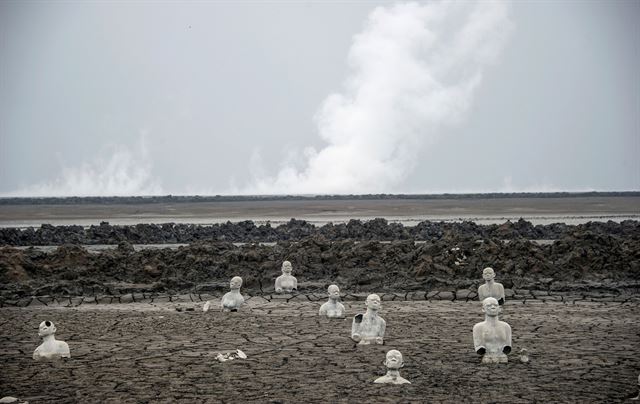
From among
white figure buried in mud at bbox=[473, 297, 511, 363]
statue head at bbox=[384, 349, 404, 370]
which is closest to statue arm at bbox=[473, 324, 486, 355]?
white figure buried in mud at bbox=[473, 297, 511, 363]

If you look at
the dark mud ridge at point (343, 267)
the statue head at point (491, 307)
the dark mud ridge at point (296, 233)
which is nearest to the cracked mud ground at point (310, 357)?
the statue head at point (491, 307)

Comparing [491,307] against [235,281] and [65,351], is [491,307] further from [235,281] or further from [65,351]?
[235,281]

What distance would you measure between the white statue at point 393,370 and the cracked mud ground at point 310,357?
0.35 feet

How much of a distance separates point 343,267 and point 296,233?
12875mm

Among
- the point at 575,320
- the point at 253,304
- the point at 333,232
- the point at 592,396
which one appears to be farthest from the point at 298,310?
the point at 333,232

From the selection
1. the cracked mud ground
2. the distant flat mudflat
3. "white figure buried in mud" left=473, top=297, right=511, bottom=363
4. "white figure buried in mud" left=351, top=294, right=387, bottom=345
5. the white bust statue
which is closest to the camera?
the cracked mud ground

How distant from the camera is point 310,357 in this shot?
988cm

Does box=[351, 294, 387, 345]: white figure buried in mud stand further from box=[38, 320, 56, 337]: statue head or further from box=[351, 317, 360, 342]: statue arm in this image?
box=[38, 320, 56, 337]: statue head

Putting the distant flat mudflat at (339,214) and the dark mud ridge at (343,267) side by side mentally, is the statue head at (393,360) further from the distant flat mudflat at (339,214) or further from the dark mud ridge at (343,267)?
the distant flat mudflat at (339,214)

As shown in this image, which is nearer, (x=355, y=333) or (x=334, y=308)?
(x=355, y=333)

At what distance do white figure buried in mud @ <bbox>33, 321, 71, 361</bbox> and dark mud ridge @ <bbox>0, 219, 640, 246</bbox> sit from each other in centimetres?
1921

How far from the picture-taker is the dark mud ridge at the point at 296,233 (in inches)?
1163

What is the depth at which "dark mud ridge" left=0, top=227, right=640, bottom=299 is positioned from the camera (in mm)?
16828

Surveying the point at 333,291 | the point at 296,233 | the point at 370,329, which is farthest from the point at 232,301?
the point at 296,233
